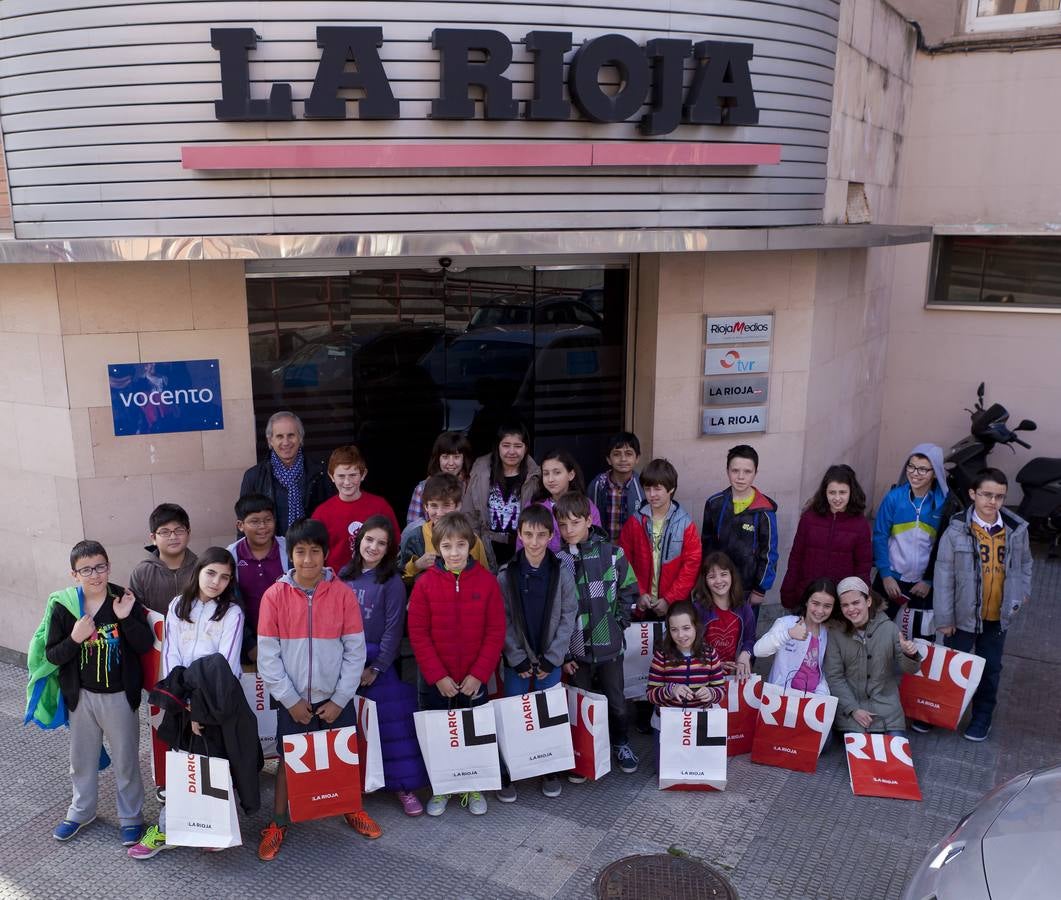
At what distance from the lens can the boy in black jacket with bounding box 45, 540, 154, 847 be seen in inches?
181

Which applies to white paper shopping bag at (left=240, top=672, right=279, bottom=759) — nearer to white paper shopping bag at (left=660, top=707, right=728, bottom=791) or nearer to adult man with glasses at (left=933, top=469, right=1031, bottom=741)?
white paper shopping bag at (left=660, top=707, right=728, bottom=791)

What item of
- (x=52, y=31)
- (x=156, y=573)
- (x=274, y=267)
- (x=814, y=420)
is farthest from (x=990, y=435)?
(x=52, y=31)

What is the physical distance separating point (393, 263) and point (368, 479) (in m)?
1.79

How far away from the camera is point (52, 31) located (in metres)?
5.57

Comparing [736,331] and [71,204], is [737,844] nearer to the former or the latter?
[736,331]

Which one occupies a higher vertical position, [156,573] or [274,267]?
[274,267]

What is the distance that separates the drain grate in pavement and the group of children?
29.4 inches

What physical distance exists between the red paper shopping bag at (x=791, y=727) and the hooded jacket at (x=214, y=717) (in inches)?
113

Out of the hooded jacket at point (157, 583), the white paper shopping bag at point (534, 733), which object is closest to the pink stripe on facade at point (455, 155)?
the hooded jacket at point (157, 583)

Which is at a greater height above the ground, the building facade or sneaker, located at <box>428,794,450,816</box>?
the building facade

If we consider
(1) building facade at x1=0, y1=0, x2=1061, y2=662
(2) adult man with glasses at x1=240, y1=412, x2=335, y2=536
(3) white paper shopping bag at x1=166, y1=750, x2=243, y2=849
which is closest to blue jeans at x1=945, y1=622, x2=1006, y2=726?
(1) building facade at x1=0, y1=0, x2=1061, y2=662

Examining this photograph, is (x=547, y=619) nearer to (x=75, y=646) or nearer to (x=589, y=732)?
(x=589, y=732)

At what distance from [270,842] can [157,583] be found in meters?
1.50

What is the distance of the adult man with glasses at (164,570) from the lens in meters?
5.15
